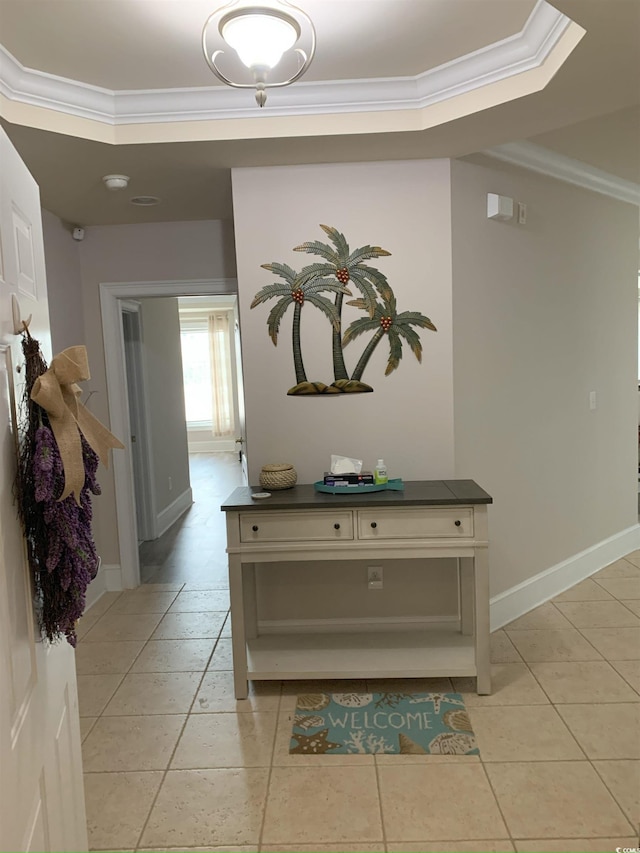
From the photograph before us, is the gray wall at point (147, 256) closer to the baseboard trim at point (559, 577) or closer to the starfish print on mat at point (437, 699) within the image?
the baseboard trim at point (559, 577)

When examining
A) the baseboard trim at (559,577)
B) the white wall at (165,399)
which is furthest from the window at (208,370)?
the baseboard trim at (559,577)

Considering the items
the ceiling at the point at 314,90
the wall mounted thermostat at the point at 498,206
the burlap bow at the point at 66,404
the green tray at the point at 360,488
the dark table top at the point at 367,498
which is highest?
the ceiling at the point at 314,90

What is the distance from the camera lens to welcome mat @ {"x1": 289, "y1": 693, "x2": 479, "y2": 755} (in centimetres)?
244

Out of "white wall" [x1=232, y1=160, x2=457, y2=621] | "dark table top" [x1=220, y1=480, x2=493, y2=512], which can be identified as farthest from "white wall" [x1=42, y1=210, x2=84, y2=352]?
"dark table top" [x1=220, y1=480, x2=493, y2=512]

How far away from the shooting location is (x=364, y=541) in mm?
2746

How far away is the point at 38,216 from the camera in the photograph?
1479mm

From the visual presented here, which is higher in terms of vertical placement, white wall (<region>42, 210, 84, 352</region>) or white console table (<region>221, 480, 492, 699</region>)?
white wall (<region>42, 210, 84, 352</region>)

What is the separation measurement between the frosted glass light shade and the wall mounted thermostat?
1.76m

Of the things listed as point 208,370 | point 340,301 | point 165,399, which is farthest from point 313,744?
point 208,370

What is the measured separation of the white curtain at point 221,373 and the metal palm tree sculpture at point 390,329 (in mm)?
7617

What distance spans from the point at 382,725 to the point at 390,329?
5.86ft

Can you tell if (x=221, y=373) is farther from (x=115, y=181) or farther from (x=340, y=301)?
(x=340, y=301)

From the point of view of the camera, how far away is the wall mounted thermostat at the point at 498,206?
3.23 m

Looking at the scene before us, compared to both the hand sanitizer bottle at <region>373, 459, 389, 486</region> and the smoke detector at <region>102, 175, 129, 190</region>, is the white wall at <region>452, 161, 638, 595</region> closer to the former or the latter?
the hand sanitizer bottle at <region>373, 459, 389, 486</region>
